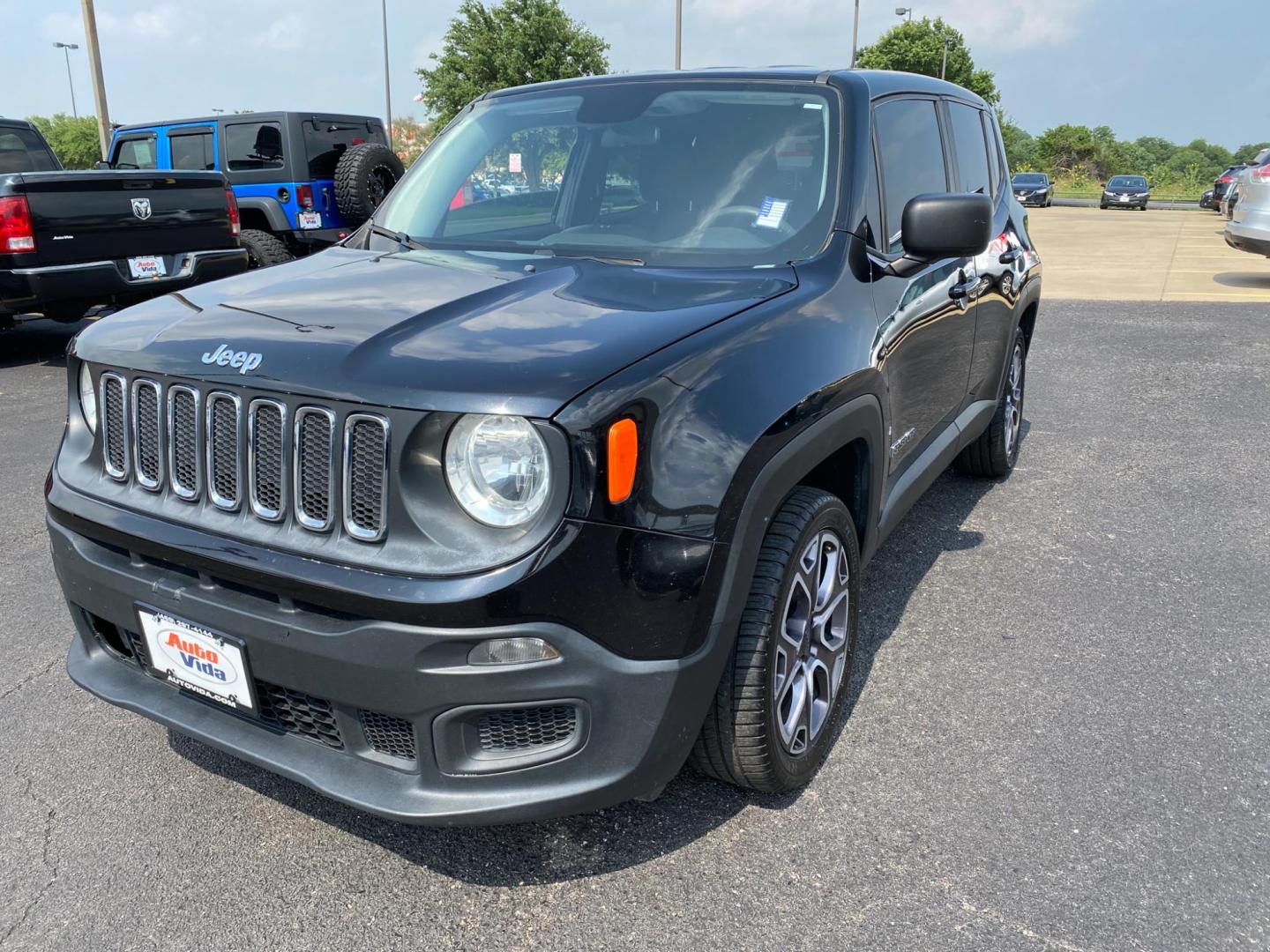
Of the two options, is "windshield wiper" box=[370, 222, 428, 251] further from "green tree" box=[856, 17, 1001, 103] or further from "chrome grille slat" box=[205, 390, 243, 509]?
"green tree" box=[856, 17, 1001, 103]

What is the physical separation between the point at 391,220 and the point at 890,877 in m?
2.60

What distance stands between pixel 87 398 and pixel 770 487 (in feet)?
5.57

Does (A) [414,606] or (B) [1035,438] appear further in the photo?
(B) [1035,438]

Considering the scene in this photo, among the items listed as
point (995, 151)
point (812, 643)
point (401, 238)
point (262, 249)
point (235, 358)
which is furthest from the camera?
point (262, 249)

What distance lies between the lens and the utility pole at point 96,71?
15.9 meters

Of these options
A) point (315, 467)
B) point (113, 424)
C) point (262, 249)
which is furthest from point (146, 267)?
point (315, 467)

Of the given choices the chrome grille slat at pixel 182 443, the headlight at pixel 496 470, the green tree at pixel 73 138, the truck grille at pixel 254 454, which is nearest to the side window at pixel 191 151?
the truck grille at pixel 254 454

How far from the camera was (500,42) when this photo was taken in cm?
4003

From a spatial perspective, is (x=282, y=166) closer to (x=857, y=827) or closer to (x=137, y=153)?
(x=137, y=153)

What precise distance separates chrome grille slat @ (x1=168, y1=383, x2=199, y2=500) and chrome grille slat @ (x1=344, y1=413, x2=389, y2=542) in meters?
0.45

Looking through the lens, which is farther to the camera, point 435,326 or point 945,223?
point 945,223

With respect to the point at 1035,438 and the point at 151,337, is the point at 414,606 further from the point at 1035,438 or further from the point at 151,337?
the point at 1035,438

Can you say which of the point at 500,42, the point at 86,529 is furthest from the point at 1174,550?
the point at 500,42

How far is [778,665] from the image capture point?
96.8 inches
